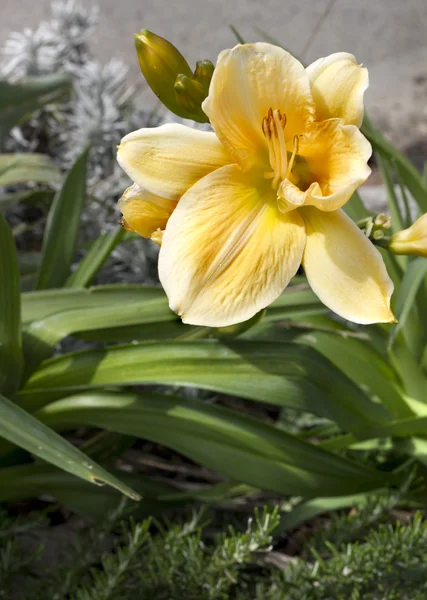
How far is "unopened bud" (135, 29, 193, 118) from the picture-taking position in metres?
0.66

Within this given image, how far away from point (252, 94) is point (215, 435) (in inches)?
19.5

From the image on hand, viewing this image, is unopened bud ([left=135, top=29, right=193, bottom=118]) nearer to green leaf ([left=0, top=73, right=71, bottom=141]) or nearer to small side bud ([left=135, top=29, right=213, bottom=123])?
small side bud ([left=135, top=29, right=213, bottom=123])

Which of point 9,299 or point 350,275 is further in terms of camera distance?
point 9,299

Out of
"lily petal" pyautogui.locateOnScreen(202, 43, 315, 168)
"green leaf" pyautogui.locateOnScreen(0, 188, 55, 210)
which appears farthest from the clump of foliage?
"green leaf" pyautogui.locateOnScreen(0, 188, 55, 210)

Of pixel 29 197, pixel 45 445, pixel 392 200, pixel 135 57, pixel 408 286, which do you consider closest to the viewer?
pixel 45 445

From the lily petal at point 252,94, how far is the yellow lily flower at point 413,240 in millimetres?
135

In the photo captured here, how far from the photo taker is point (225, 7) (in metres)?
2.73

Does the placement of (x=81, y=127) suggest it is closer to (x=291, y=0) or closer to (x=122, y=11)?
(x=122, y=11)

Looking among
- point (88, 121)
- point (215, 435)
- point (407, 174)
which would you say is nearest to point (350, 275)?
point (215, 435)

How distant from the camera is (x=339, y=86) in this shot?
610 millimetres

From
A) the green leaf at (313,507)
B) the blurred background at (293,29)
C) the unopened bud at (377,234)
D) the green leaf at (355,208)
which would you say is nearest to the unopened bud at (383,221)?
the unopened bud at (377,234)

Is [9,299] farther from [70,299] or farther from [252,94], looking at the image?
[252,94]

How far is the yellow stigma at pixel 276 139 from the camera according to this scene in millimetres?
601

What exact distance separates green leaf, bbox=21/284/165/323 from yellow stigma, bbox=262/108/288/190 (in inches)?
16.9
